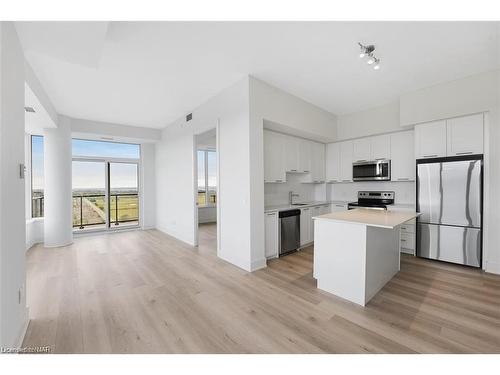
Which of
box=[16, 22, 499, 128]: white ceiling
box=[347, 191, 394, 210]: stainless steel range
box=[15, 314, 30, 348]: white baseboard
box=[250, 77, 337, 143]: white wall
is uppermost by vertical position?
box=[16, 22, 499, 128]: white ceiling

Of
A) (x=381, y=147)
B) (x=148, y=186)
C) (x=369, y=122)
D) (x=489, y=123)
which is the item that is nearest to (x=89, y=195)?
(x=148, y=186)

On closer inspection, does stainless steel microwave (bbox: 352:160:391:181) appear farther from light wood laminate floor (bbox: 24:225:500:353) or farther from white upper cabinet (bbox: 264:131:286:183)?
white upper cabinet (bbox: 264:131:286:183)

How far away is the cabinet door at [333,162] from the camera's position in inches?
202

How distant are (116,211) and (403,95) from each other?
24.9 feet

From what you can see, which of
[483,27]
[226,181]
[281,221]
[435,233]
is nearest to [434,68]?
[483,27]

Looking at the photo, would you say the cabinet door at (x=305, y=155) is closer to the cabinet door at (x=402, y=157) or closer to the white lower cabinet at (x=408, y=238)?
the cabinet door at (x=402, y=157)

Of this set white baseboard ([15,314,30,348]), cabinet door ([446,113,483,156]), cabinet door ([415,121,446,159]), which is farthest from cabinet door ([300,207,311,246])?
white baseboard ([15,314,30,348])

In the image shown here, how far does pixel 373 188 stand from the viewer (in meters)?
4.86

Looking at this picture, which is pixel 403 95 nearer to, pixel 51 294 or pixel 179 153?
pixel 179 153

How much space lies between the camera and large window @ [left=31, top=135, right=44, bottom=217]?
5.03 m

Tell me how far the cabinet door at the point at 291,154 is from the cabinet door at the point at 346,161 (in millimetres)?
1272

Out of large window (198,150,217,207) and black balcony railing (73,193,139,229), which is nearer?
black balcony railing (73,193,139,229)

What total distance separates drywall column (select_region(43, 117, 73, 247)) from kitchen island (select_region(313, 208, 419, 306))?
5.42 meters

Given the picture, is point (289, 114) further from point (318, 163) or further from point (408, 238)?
point (408, 238)
